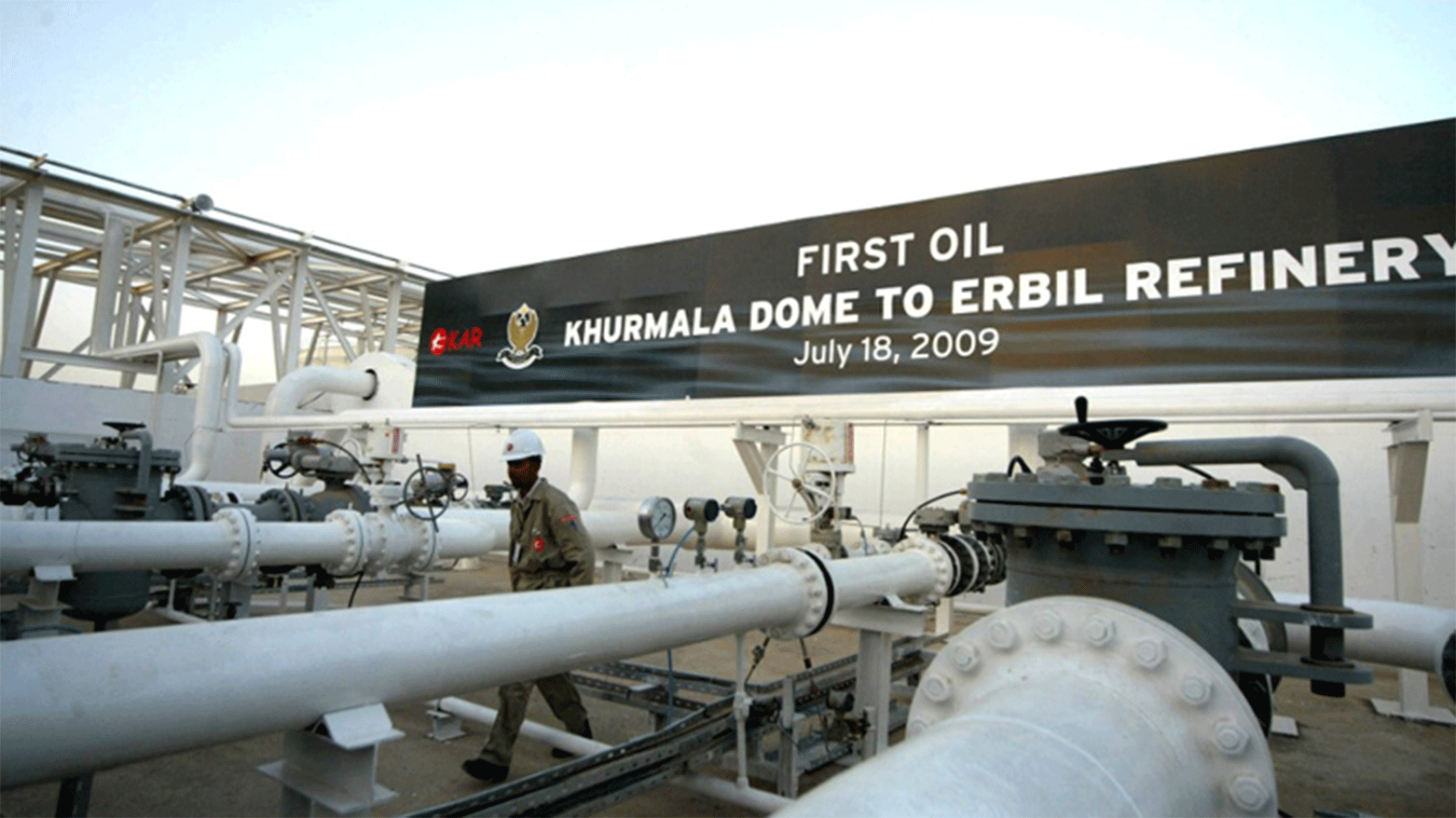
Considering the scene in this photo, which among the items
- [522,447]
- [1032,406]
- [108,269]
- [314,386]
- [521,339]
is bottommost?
[522,447]

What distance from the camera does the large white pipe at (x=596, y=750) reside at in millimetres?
2805

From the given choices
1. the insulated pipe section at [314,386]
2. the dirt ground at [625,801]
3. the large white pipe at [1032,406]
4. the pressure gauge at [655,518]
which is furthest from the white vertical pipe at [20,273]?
the pressure gauge at [655,518]

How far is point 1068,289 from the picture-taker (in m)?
4.41

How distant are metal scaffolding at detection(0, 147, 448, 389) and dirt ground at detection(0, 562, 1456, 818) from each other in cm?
718

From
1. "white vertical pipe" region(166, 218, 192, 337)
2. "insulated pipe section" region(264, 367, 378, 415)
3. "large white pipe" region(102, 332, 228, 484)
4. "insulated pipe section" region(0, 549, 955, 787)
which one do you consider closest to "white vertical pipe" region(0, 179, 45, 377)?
"white vertical pipe" region(166, 218, 192, 337)

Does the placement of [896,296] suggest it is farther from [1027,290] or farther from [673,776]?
[673,776]

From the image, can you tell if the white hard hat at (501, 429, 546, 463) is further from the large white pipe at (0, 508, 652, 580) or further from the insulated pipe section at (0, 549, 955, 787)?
the insulated pipe section at (0, 549, 955, 787)

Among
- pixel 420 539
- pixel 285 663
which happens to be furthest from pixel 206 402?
pixel 285 663

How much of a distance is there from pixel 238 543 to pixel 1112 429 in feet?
10.3

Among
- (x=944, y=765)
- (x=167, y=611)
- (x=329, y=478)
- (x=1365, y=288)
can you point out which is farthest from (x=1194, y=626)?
(x=167, y=611)

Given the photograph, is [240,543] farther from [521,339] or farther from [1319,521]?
[521,339]

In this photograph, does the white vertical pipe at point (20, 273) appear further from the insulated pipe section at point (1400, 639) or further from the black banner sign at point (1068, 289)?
the insulated pipe section at point (1400, 639)

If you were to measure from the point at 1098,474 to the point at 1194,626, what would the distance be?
0.99 ft

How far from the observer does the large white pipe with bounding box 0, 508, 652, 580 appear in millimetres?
2863
